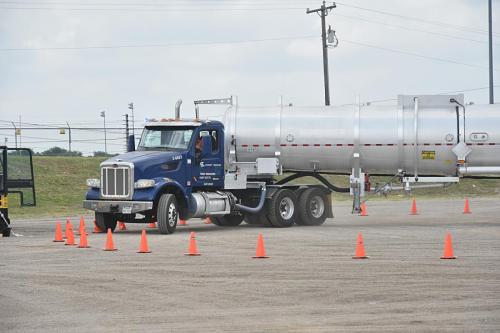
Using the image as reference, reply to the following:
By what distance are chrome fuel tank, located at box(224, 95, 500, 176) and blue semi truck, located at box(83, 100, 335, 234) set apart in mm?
535

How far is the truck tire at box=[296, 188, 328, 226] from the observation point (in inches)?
1179

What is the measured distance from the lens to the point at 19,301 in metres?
14.0

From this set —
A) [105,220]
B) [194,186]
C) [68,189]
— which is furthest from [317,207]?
[68,189]

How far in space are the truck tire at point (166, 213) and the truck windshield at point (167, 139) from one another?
177 cm

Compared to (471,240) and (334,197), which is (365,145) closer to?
(471,240)

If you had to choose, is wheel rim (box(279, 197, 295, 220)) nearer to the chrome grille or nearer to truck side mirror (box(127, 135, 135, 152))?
truck side mirror (box(127, 135, 135, 152))

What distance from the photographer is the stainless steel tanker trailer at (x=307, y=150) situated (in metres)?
27.8

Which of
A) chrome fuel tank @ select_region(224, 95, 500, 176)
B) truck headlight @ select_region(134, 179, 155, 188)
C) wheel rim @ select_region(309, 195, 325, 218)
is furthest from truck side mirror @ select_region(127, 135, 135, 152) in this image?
wheel rim @ select_region(309, 195, 325, 218)

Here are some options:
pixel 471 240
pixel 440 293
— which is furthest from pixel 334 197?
pixel 440 293

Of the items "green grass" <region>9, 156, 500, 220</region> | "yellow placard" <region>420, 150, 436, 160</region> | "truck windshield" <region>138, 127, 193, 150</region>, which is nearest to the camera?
"truck windshield" <region>138, 127, 193, 150</region>

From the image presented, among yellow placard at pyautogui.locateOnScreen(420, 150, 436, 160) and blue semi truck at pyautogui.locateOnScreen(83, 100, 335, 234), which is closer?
blue semi truck at pyautogui.locateOnScreen(83, 100, 335, 234)

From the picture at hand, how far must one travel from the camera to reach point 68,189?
47562mm

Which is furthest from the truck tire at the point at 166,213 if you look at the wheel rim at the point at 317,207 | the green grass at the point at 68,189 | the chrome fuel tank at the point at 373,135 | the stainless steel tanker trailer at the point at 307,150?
the green grass at the point at 68,189

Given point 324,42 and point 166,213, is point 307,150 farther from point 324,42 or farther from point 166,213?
point 324,42
